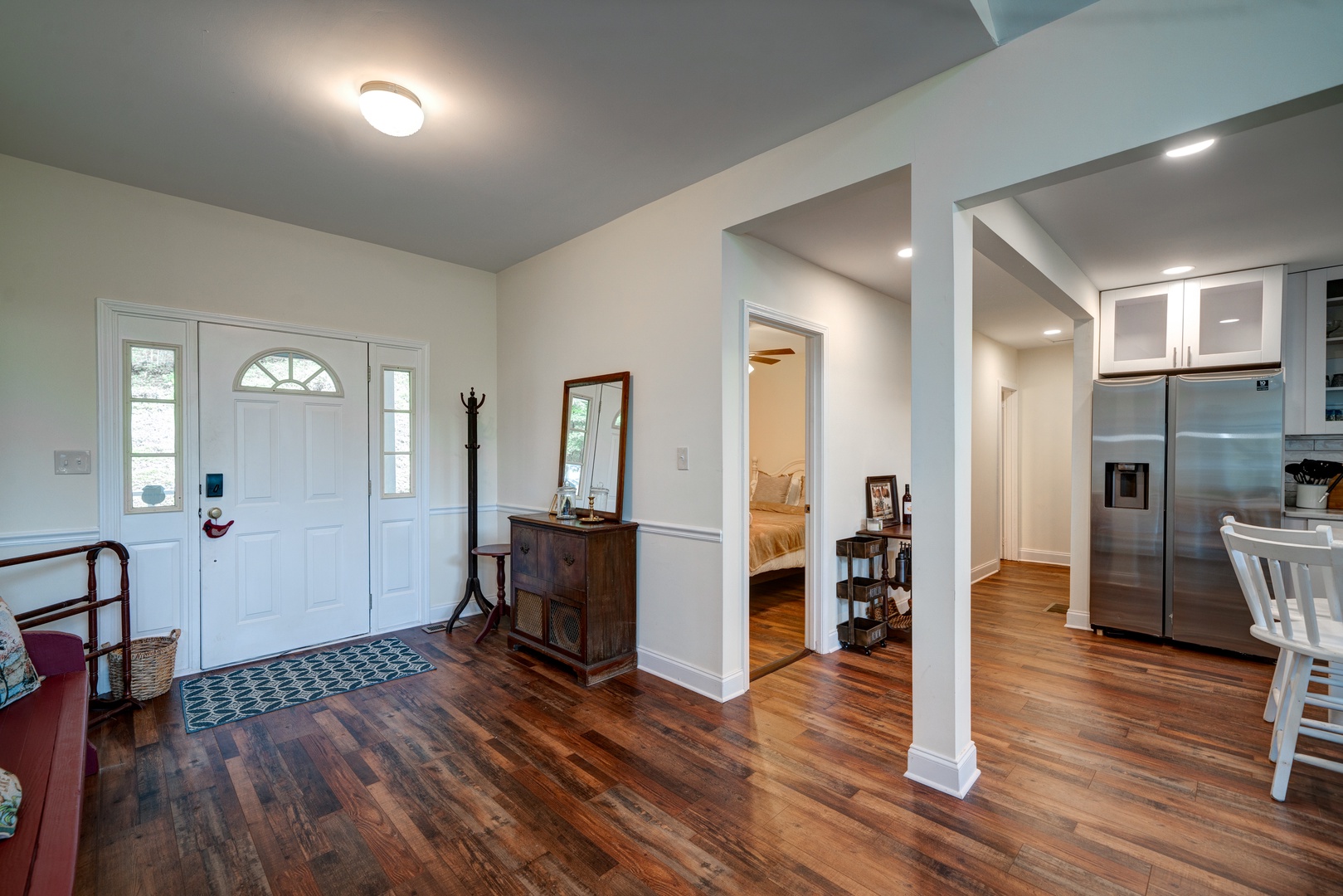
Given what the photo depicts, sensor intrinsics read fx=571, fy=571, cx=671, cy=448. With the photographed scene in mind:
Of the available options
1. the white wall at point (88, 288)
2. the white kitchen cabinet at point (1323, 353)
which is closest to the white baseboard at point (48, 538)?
the white wall at point (88, 288)

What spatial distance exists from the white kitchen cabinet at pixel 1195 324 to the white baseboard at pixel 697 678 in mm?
3710

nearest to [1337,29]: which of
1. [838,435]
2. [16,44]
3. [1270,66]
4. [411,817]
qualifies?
[1270,66]

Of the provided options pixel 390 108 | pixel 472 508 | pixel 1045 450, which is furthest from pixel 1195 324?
pixel 472 508

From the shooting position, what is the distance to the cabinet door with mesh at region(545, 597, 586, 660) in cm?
326

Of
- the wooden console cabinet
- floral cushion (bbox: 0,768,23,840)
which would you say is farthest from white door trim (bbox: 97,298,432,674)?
floral cushion (bbox: 0,768,23,840)

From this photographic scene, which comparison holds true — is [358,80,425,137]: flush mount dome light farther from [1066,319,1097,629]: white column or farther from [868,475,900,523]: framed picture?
[1066,319,1097,629]: white column

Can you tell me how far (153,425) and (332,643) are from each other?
1686 mm

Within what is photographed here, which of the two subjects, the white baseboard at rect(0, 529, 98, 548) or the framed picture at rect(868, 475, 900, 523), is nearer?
the white baseboard at rect(0, 529, 98, 548)

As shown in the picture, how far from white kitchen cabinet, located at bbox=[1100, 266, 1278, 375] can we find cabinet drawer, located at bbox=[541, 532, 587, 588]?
13.6 ft

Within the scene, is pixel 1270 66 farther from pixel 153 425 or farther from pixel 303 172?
pixel 153 425

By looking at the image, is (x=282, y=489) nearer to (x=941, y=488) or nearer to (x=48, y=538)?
(x=48, y=538)

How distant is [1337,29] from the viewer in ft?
4.92

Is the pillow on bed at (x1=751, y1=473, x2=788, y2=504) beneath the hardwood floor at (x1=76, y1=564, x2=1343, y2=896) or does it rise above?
above

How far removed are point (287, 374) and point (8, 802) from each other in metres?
2.86
